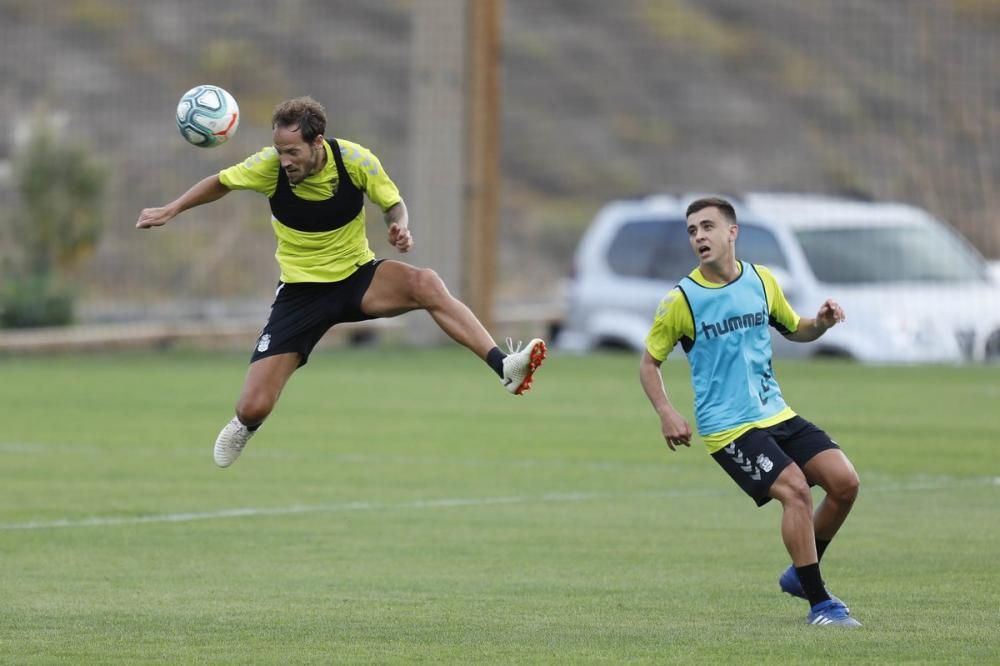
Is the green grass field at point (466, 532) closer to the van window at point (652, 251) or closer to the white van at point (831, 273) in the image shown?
the white van at point (831, 273)

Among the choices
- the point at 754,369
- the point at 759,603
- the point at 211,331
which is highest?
the point at 754,369

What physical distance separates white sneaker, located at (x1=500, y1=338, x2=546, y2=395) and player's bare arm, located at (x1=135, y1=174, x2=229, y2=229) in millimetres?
1869

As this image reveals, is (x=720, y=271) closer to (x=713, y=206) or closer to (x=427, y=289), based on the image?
(x=713, y=206)

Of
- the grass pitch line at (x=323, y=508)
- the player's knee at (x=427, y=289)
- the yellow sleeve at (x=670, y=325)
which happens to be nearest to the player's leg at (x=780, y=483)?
the yellow sleeve at (x=670, y=325)

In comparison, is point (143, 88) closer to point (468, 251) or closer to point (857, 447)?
point (468, 251)

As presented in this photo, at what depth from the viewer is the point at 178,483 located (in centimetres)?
1455

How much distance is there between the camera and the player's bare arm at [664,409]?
8797 mm

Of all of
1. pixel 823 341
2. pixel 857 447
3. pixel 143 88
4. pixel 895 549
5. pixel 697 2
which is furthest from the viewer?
pixel 697 2

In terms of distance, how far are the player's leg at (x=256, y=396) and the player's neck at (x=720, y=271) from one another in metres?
3.19

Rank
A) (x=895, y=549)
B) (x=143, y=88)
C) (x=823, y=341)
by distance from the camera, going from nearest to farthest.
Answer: (x=895, y=549)
(x=823, y=341)
(x=143, y=88)

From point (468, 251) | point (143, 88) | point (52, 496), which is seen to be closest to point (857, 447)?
point (52, 496)

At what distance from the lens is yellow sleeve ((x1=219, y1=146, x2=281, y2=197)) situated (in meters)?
11.0

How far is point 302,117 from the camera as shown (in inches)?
425

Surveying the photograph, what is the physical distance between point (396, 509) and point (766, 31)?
3081cm
